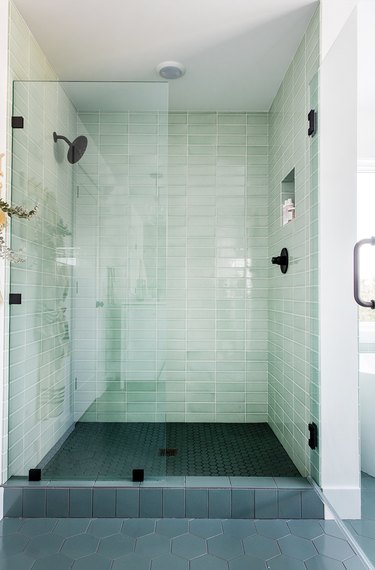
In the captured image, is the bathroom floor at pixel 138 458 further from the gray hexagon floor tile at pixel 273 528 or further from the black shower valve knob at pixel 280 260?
the black shower valve knob at pixel 280 260

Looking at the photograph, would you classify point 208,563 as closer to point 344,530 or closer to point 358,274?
point 344,530

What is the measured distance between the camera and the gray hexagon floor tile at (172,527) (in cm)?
197

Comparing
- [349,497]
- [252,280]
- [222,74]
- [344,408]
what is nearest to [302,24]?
[222,74]

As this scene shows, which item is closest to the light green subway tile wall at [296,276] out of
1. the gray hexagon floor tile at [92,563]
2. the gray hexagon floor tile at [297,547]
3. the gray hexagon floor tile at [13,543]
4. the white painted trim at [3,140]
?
the gray hexagon floor tile at [297,547]

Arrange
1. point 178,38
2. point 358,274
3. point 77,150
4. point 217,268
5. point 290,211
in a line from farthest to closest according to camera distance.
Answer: point 217,268, point 290,211, point 178,38, point 77,150, point 358,274

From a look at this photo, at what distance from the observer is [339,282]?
204cm

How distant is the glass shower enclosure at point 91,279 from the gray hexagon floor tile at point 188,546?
36cm

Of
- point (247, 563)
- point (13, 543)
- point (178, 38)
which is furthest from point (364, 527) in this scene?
point (178, 38)

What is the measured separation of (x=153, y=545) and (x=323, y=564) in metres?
0.72

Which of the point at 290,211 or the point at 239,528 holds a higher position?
the point at 290,211

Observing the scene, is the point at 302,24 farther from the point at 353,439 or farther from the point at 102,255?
the point at 353,439

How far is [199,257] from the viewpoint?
3.37 meters

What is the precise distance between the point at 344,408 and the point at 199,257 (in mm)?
1710

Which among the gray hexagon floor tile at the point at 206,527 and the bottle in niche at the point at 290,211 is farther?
the bottle in niche at the point at 290,211
